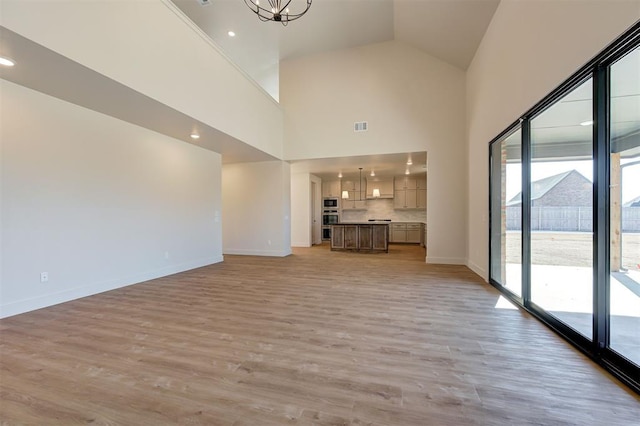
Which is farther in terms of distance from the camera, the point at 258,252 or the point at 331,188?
the point at 331,188

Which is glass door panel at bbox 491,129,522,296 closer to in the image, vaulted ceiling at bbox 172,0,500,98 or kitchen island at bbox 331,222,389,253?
vaulted ceiling at bbox 172,0,500,98

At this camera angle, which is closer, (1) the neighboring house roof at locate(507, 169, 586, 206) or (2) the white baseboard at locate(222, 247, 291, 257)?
(1) the neighboring house roof at locate(507, 169, 586, 206)

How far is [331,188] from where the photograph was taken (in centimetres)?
1113

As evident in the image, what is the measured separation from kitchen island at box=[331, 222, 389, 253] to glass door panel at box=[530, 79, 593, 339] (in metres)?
5.10

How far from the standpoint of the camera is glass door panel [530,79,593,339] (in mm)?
2320

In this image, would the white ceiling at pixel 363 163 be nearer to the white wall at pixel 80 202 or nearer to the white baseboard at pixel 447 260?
the white baseboard at pixel 447 260

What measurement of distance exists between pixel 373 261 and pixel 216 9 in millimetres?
6495

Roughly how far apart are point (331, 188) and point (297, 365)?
9.40m

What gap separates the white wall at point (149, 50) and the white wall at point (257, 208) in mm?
1840

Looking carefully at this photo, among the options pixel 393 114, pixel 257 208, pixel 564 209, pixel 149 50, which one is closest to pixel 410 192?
pixel 393 114

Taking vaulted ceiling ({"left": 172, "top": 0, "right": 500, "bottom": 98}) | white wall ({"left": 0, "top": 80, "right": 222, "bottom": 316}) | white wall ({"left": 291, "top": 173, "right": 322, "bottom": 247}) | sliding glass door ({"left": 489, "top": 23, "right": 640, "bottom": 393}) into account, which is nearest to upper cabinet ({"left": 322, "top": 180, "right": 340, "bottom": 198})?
white wall ({"left": 291, "top": 173, "right": 322, "bottom": 247})

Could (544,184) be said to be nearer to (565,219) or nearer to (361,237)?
(565,219)

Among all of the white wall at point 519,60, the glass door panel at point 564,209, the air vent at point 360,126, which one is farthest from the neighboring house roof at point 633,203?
the air vent at point 360,126

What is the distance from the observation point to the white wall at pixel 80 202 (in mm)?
3139
